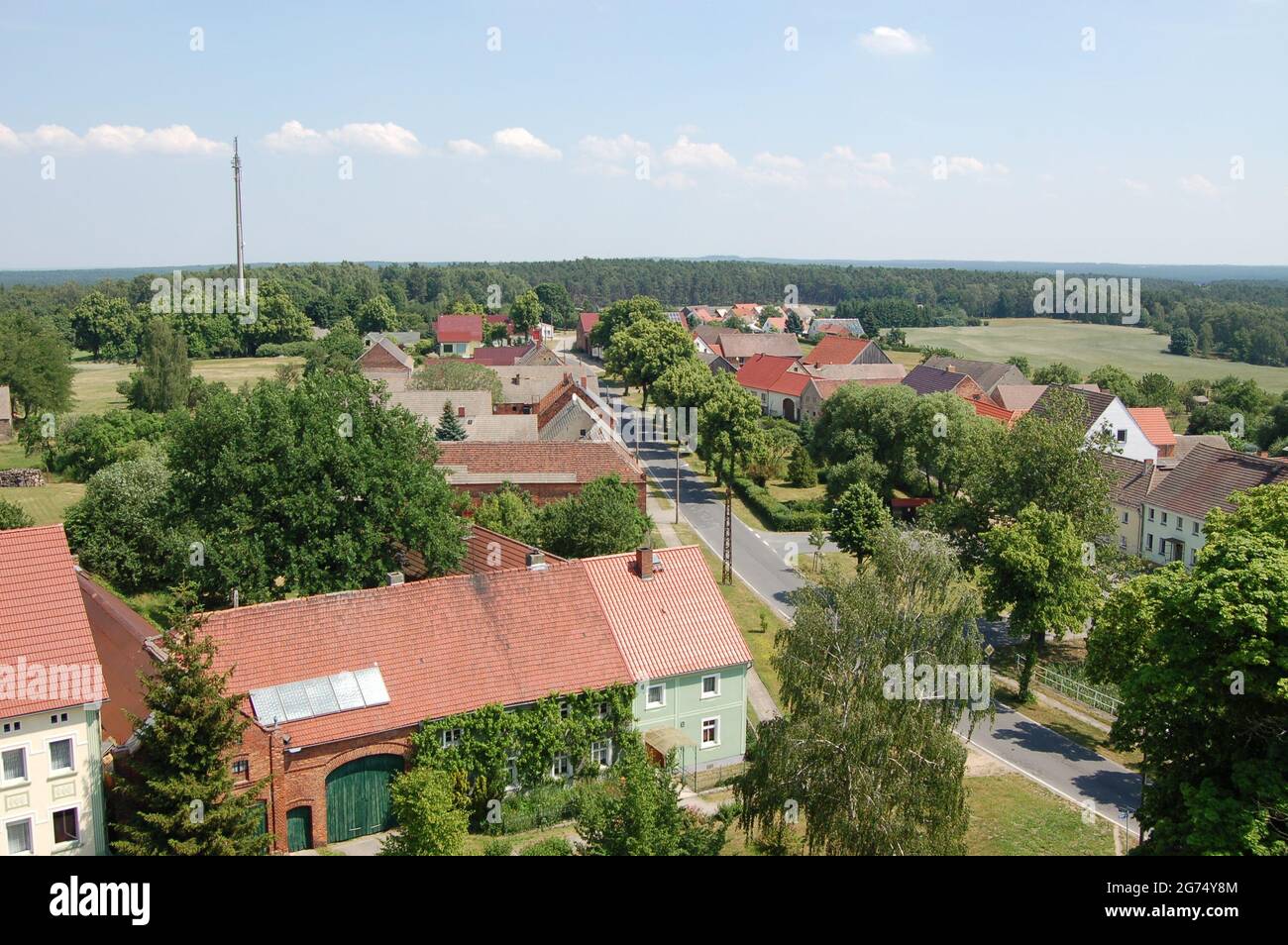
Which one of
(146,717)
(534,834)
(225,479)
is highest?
(225,479)

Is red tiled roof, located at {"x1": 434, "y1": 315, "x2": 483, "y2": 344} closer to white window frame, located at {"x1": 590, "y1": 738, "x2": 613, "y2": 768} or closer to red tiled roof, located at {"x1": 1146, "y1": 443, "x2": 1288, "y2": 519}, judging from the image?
red tiled roof, located at {"x1": 1146, "y1": 443, "x2": 1288, "y2": 519}

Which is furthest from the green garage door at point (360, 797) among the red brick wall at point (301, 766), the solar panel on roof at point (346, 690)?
the solar panel on roof at point (346, 690)

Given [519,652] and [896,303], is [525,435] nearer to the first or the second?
[519,652]

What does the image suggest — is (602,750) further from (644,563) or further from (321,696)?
(321,696)

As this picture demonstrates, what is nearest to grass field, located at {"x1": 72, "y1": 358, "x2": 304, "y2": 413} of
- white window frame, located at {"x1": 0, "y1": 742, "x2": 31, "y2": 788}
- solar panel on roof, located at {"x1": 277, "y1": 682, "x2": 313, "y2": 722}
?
solar panel on roof, located at {"x1": 277, "y1": 682, "x2": 313, "y2": 722}

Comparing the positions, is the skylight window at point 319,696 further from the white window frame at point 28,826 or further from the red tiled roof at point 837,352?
the red tiled roof at point 837,352
